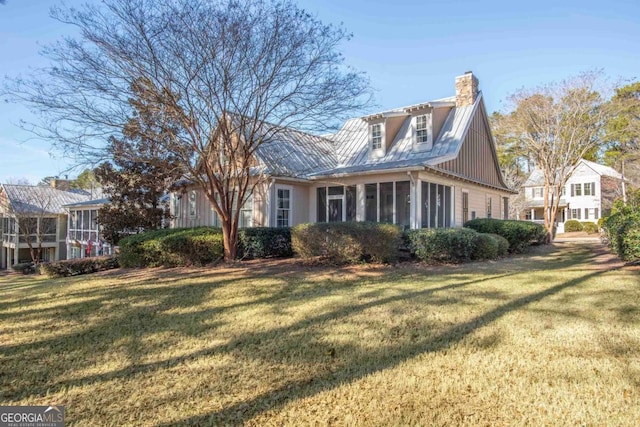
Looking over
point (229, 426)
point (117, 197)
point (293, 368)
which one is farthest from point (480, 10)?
point (117, 197)

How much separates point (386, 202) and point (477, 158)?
5.99 meters

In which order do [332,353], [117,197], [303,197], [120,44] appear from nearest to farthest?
[332,353]
[120,44]
[303,197]
[117,197]

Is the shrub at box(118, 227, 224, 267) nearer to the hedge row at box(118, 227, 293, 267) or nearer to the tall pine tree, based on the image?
the hedge row at box(118, 227, 293, 267)

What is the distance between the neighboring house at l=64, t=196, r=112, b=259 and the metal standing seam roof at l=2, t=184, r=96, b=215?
5.46 feet

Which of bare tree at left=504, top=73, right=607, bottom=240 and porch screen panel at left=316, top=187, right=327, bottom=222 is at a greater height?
bare tree at left=504, top=73, right=607, bottom=240

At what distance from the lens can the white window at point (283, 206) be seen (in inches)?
550

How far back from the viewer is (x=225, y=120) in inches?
388

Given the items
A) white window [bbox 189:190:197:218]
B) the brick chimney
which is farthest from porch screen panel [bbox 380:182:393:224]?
white window [bbox 189:190:197:218]

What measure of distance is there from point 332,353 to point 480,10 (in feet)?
39.2

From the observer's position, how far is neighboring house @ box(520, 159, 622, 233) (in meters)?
35.8

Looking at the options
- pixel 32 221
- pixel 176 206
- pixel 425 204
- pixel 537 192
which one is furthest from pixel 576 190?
pixel 32 221

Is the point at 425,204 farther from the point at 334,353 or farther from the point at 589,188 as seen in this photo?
the point at 589,188

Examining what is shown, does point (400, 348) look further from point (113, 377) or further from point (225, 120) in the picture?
point (225, 120)

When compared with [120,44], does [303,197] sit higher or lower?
lower
